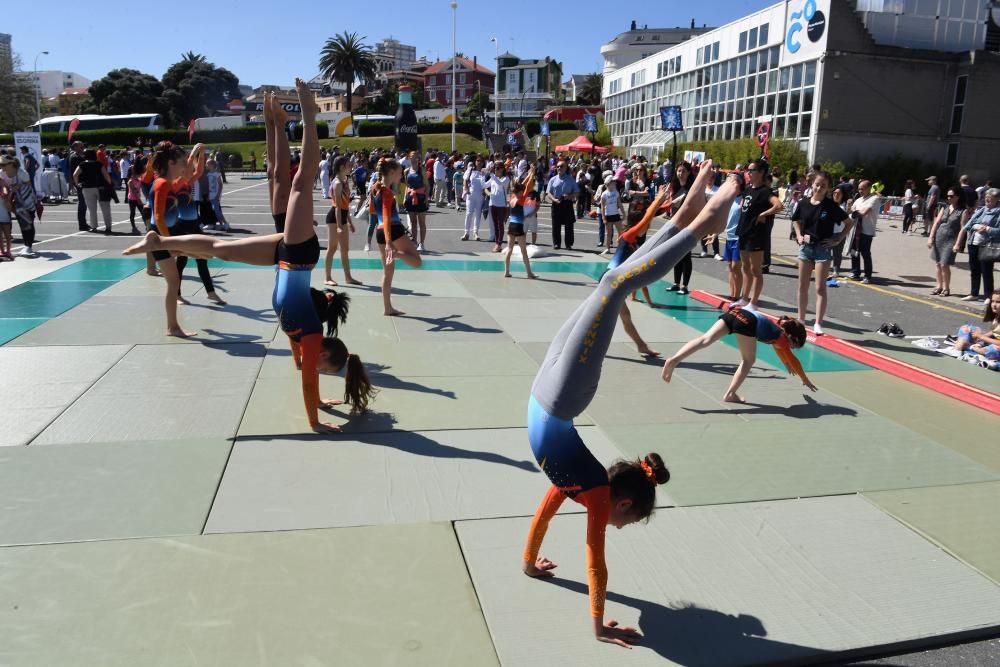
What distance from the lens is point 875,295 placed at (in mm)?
11836

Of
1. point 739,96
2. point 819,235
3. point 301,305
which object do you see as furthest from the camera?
point 739,96

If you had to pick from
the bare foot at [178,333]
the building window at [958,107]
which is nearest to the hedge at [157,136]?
the building window at [958,107]

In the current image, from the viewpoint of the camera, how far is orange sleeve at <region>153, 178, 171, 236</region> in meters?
7.70

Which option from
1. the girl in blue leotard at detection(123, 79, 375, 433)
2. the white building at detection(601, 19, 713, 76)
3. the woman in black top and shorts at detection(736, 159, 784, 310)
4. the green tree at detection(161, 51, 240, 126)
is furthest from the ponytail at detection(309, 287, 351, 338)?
the green tree at detection(161, 51, 240, 126)

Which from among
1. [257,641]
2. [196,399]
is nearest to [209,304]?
[196,399]

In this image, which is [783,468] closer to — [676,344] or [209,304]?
[676,344]

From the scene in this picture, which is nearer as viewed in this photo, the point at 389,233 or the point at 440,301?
the point at 389,233

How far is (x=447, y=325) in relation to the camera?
8.66 meters

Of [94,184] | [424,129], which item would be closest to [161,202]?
[94,184]

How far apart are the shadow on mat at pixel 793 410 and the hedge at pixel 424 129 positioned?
222 ft

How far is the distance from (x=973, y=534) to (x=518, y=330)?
5278 mm

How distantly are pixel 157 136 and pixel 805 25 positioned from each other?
53.1m

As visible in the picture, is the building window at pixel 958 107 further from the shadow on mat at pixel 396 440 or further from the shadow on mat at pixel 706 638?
the shadow on mat at pixel 706 638

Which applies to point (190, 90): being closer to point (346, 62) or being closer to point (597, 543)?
point (346, 62)
